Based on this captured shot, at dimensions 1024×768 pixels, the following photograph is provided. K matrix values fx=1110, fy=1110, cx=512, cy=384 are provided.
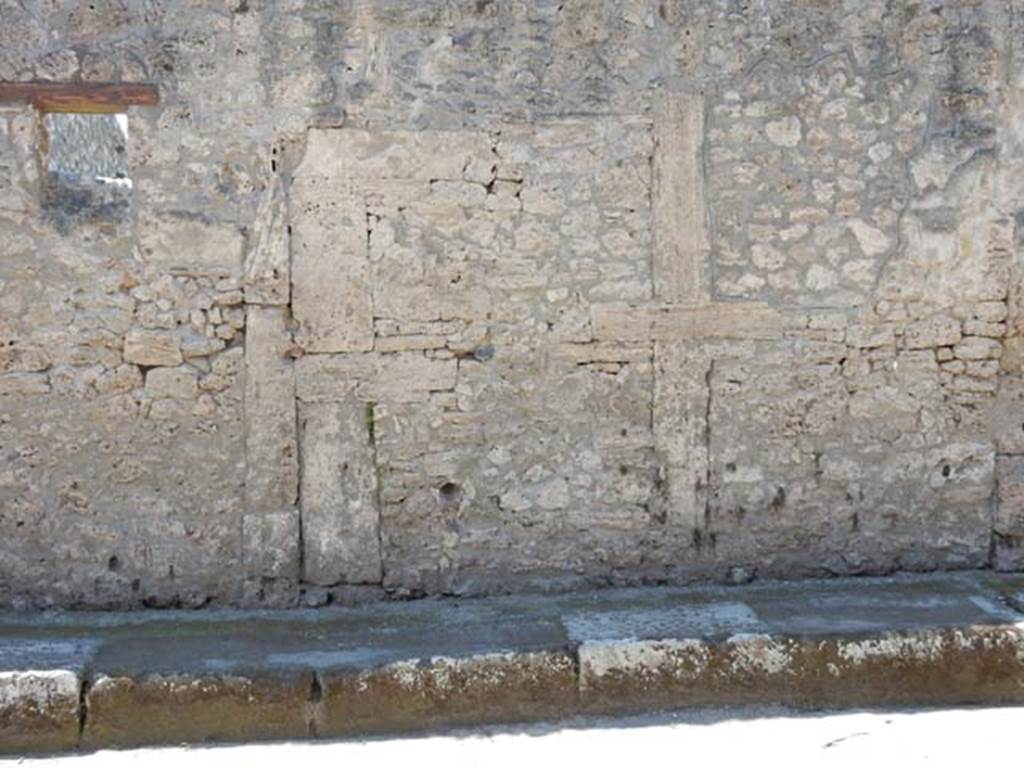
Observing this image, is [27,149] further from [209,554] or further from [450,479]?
[450,479]

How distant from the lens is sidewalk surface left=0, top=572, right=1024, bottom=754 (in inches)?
141

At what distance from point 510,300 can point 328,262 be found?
727mm

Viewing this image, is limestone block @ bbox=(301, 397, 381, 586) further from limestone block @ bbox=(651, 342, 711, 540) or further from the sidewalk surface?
limestone block @ bbox=(651, 342, 711, 540)

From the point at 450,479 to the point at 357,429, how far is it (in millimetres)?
418

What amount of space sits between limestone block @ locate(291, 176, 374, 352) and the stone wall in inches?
0.5

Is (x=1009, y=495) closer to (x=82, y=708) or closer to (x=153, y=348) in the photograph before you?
(x=153, y=348)

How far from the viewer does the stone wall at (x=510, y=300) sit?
4254 millimetres

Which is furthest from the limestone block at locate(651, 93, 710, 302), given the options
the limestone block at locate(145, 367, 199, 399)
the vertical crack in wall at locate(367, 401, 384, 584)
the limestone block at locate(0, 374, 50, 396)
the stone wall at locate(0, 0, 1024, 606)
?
the limestone block at locate(0, 374, 50, 396)

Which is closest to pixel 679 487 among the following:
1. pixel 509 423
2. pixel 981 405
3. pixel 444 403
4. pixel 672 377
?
pixel 672 377

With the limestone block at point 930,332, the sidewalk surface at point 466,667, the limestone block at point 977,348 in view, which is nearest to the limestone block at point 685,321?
the limestone block at point 930,332

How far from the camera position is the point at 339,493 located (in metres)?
4.38

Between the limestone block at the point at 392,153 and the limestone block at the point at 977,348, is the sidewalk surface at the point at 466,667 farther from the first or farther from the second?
the limestone block at the point at 392,153

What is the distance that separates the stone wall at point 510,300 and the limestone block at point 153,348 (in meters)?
0.01

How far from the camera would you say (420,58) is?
433 centimetres
